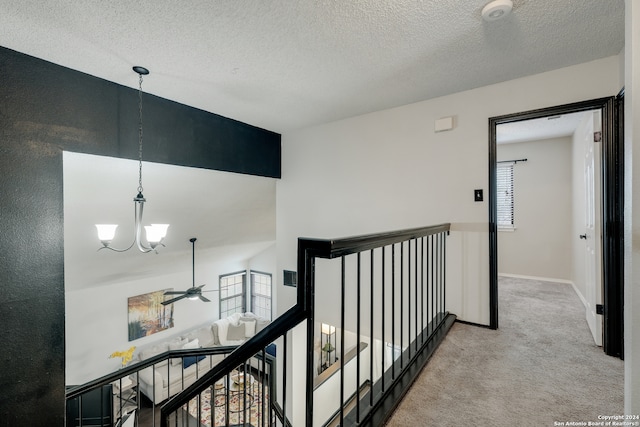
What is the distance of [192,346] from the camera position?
21.2 ft

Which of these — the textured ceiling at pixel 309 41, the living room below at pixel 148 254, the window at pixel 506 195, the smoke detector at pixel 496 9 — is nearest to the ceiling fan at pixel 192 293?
the living room below at pixel 148 254

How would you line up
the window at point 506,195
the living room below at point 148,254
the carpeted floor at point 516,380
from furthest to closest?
the window at point 506,195
the living room below at point 148,254
the carpeted floor at point 516,380

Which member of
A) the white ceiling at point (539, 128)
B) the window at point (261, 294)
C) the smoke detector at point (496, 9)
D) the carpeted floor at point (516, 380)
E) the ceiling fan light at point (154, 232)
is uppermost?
the white ceiling at point (539, 128)

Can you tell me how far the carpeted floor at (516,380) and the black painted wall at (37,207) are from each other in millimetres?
2484

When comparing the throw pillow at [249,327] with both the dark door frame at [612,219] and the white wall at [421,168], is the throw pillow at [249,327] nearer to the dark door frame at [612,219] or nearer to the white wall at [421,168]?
the white wall at [421,168]

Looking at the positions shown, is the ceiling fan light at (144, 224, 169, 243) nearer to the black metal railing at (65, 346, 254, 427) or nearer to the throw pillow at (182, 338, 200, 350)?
the black metal railing at (65, 346, 254, 427)

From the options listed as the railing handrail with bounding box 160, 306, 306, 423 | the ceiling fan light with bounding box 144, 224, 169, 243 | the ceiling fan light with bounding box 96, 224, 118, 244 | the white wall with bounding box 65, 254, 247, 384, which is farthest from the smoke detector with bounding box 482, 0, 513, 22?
the white wall with bounding box 65, 254, 247, 384

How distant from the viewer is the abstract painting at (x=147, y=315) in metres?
6.35

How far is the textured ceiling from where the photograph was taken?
5.46 ft

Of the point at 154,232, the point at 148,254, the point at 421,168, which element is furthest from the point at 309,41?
the point at 148,254

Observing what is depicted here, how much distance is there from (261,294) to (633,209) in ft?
28.4

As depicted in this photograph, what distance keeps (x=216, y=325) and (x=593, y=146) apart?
7603mm

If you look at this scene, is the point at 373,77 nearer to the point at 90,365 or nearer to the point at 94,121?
the point at 94,121

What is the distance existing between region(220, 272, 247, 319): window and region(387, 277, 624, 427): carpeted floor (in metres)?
6.92
